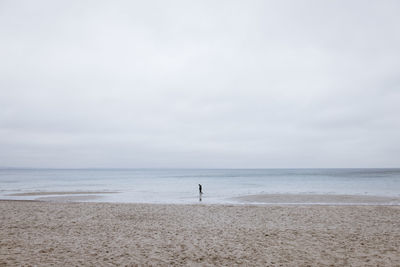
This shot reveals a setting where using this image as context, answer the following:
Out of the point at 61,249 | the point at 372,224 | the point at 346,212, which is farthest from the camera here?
the point at 346,212

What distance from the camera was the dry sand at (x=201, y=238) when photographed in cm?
796

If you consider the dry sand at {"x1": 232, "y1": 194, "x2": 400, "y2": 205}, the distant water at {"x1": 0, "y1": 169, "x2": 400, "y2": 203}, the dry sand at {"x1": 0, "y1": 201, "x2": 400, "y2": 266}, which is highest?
the dry sand at {"x1": 0, "y1": 201, "x2": 400, "y2": 266}

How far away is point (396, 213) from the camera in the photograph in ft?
52.3

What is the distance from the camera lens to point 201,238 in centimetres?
1043

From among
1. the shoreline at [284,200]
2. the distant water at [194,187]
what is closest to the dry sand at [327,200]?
the shoreline at [284,200]

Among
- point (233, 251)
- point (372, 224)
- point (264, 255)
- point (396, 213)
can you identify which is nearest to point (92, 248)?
point (233, 251)

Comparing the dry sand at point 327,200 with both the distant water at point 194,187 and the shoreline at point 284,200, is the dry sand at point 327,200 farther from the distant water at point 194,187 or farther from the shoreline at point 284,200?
the distant water at point 194,187

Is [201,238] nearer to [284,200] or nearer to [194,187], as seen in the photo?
[284,200]

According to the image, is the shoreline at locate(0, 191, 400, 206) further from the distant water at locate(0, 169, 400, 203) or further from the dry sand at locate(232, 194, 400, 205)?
the distant water at locate(0, 169, 400, 203)

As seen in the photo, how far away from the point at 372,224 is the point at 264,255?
26.7 ft

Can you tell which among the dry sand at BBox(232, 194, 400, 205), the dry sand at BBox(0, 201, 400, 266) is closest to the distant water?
the dry sand at BBox(232, 194, 400, 205)

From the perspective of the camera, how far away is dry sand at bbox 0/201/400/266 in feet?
26.1

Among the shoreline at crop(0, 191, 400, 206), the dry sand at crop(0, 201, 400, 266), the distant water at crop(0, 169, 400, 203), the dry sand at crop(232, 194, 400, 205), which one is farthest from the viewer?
the distant water at crop(0, 169, 400, 203)

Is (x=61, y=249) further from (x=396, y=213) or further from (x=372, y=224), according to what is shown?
(x=396, y=213)
